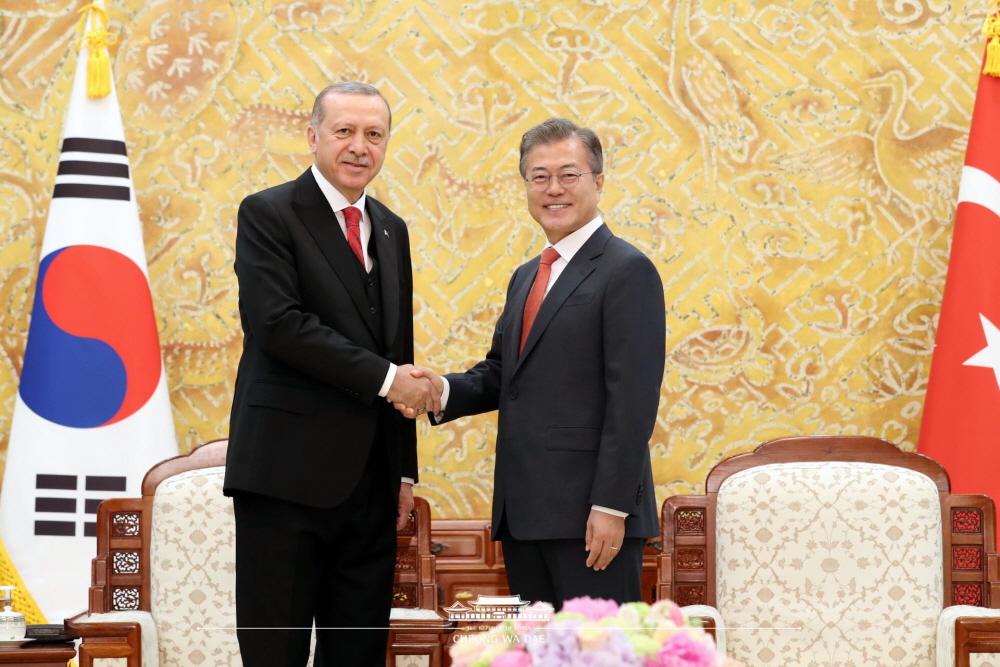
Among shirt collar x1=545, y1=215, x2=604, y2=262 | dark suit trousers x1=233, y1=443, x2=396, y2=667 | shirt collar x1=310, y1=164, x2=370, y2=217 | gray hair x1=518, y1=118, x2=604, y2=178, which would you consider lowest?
dark suit trousers x1=233, y1=443, x2=396, y2=667

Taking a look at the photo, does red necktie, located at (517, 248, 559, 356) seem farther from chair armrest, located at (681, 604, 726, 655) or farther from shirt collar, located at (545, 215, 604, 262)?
chair armrest, located at (681, 604, 726, 655)

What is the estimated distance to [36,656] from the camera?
104 inches

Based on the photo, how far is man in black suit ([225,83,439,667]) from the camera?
7.86ft

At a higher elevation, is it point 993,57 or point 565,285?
point 993,57

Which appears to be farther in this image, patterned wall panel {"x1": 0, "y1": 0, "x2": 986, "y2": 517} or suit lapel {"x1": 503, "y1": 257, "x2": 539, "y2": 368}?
patterned wall panel {"x1": 0, "y1": 0, "x2": 986, "y2": 517}

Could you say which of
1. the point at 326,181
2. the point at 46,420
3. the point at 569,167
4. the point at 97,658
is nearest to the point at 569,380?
the point at 569,167

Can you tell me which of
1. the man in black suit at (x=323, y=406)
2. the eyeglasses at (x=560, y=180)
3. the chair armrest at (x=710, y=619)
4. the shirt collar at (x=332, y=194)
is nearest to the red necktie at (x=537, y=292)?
the eyeglasses at (x=560, y=180)

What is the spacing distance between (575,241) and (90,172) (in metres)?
1.70

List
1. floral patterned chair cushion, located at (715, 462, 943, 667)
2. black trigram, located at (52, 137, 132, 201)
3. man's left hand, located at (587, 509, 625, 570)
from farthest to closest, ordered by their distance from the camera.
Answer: black trigram, located at (52, 137, 132, 201), floral patterned chair cushion, located at (715, 462, 943, 667), man's left hand, located at (587, 509, 625, 570)

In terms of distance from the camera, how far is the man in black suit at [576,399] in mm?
2389

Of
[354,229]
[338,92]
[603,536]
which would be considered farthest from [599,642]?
[338,92]

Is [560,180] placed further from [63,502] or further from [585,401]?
[63,502]

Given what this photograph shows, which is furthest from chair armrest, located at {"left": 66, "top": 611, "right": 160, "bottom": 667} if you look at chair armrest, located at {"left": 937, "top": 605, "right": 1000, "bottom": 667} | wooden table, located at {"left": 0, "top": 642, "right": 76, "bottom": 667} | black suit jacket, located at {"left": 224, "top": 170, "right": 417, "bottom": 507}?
chair armrest, located at {"left": 937, "top": 605, "right": 1000, "bottom": 667}

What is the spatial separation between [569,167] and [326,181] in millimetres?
623
